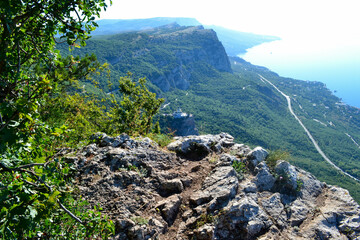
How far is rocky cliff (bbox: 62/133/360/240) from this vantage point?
671cm

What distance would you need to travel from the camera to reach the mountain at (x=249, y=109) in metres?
104

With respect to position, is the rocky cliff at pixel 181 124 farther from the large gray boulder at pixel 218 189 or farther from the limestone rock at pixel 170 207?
the limestone rock at pixel 170 207

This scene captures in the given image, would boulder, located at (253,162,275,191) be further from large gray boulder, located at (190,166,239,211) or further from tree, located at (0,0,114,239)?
tree, located at (0,0,114,239)

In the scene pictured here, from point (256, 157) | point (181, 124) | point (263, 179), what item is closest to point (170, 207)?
point (263, 179)

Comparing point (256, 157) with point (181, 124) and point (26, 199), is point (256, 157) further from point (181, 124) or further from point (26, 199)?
point (181, 124)

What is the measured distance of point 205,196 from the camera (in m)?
7.84

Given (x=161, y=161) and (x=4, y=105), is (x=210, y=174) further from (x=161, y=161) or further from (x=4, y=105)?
(x=4, y=105)

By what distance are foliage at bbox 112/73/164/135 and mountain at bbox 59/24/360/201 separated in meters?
73.5

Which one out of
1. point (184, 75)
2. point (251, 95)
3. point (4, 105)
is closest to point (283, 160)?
point (4, 105)

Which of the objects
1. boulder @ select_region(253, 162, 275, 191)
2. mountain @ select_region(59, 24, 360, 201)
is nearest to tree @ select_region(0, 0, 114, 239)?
boulder @ select_region(253, 162, 275, 191)

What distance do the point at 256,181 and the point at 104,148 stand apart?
6.68 metres

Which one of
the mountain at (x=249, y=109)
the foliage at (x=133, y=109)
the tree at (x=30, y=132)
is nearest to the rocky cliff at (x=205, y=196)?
the tree at (x=30, y=132)

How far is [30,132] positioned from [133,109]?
1362cm

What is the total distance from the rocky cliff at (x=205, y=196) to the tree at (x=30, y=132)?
9.65 feet
